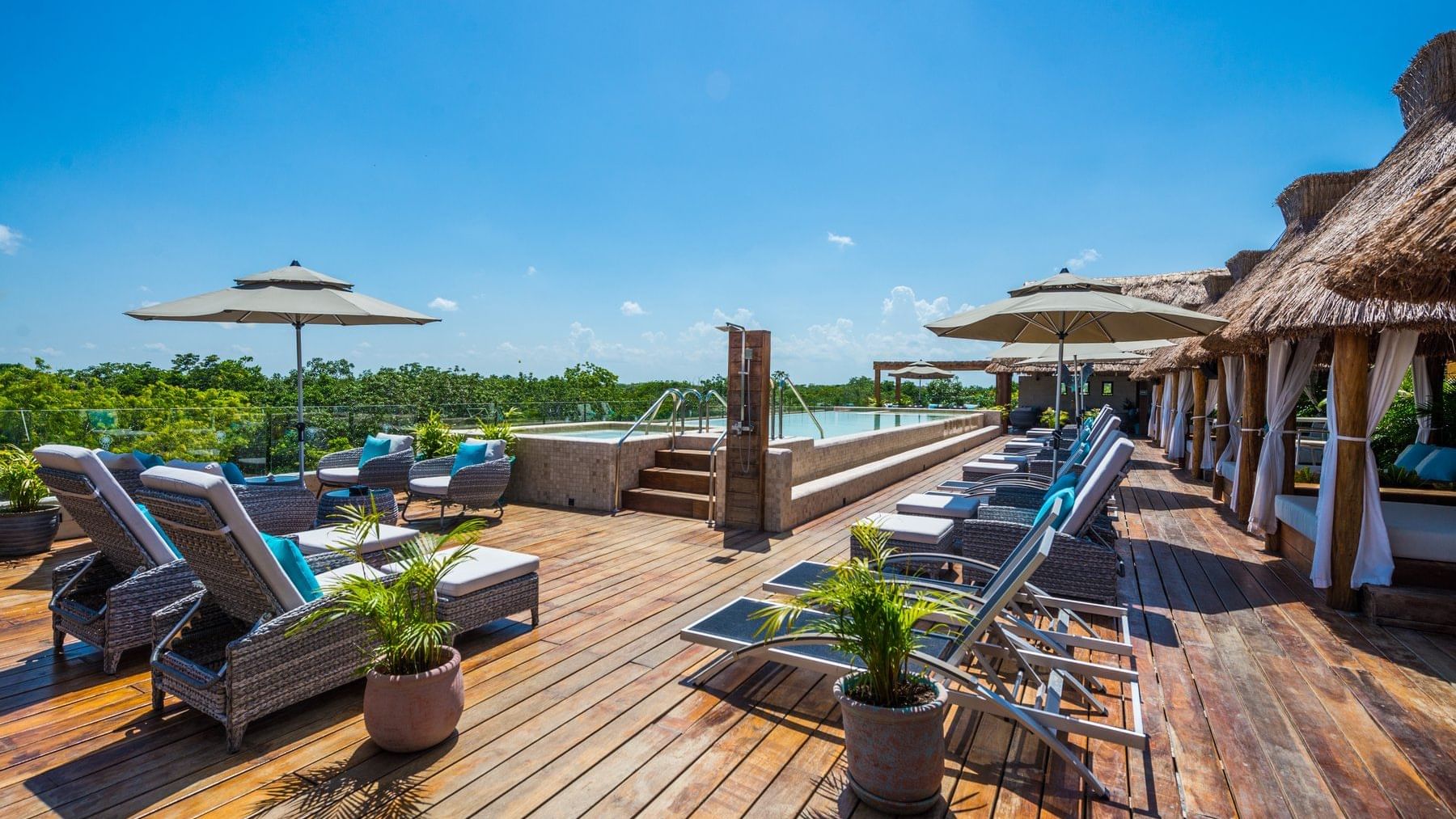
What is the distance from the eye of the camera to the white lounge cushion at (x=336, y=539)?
376 cm

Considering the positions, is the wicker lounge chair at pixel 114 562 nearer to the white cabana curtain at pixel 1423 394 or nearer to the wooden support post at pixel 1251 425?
the wooden support post at pixel 1251 425

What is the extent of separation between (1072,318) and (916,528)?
4101 millimetres

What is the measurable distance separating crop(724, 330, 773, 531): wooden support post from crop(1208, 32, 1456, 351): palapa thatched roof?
13.6 feet

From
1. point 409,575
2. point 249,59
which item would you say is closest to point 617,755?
point 409,575

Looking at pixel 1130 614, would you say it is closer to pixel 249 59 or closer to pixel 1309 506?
pixel 1309 506

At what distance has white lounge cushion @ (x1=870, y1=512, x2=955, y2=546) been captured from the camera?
4285 mm

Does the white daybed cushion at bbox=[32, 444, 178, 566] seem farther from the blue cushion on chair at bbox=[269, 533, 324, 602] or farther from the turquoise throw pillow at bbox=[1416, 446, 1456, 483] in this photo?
the turquoise throw pillow at bbox=[1416, 446, 1456, 483]

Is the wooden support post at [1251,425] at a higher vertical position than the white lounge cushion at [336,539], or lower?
higher

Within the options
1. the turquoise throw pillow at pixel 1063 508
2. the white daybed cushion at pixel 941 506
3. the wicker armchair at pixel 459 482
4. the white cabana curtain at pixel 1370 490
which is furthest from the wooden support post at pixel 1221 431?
the wicker armchair at pixel 459 482

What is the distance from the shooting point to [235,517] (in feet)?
7.96

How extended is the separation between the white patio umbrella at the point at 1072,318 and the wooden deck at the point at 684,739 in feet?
8.39

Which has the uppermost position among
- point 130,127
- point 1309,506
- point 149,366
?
point 130,127

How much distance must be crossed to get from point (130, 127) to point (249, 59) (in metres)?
3.69

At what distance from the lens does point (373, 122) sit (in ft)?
38.6
